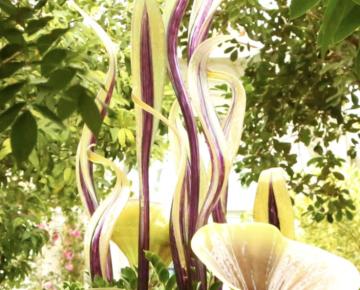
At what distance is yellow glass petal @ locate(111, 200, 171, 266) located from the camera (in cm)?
96

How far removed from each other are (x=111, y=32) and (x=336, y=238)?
112 inches

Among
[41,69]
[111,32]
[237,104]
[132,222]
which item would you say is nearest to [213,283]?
[132,222]

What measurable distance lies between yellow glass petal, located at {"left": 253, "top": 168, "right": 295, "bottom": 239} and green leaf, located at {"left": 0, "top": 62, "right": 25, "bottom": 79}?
409 millimetres

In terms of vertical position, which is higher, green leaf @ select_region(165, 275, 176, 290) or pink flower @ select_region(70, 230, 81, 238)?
green leaf @ select_region(165, 275, 176, 290)

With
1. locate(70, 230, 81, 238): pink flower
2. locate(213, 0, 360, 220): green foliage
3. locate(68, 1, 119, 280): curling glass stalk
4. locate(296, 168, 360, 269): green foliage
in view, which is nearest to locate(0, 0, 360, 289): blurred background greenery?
locate(213, 0, 360, 220): green foliage

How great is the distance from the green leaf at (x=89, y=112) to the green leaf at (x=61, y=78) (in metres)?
0.02

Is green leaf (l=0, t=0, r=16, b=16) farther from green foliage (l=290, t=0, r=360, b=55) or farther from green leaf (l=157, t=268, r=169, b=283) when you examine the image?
green leaf (l=157, t=268, r=169, b=283)

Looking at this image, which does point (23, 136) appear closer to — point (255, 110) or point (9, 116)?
point (9, 116)

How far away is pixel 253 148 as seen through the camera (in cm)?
202

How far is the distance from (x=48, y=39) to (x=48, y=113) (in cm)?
Answer: 9

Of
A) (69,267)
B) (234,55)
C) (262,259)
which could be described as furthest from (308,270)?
(69,267)

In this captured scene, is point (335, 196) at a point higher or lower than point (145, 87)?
lower

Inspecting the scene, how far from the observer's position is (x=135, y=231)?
38.4 inches

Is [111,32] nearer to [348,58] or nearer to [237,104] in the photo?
[348,58]
